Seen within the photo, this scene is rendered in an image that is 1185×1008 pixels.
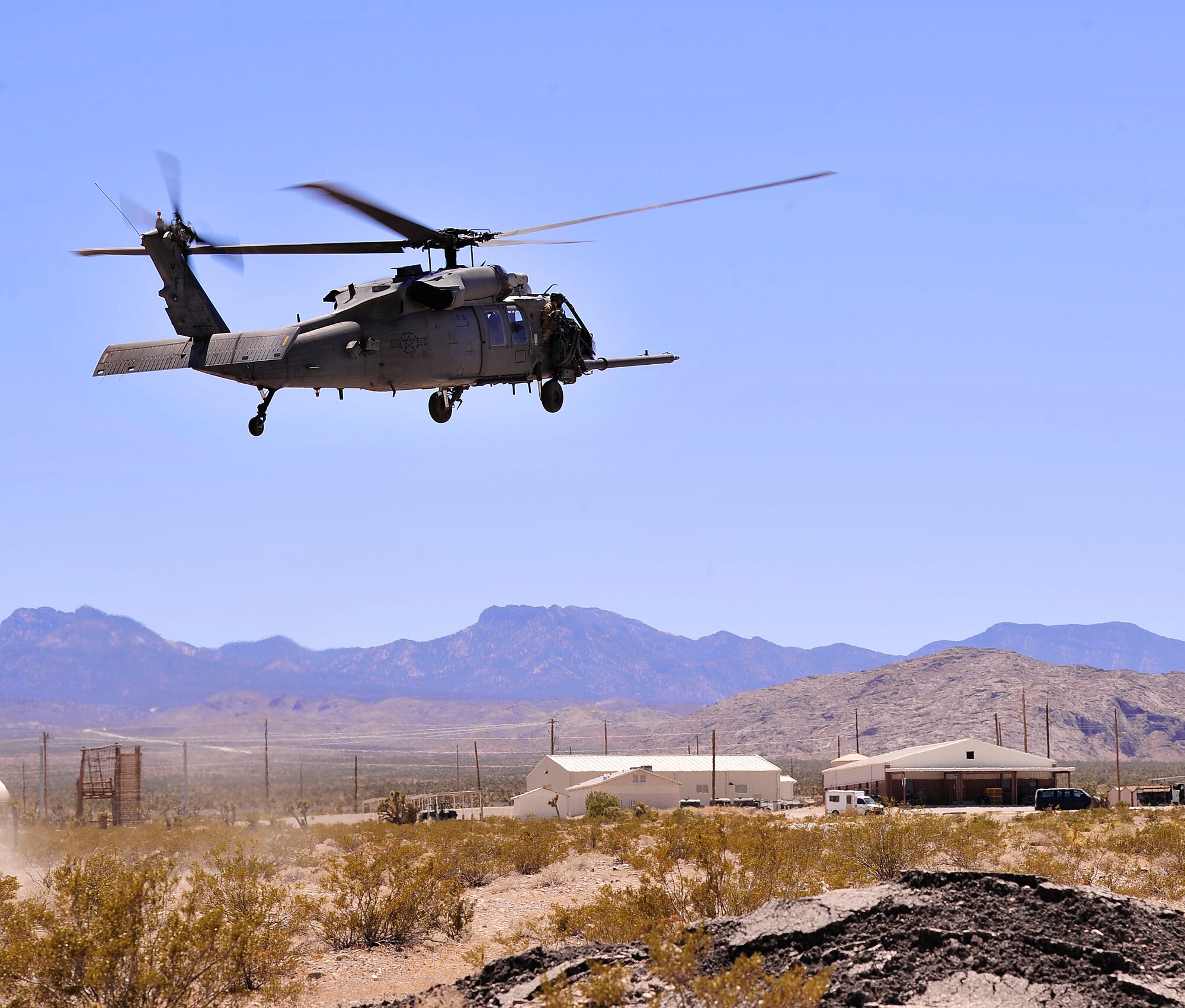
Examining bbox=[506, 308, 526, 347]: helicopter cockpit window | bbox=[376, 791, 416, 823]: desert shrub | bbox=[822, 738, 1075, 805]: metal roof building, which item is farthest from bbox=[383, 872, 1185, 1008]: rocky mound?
bbox=[822, 738, 1075, 805]: metal roof building

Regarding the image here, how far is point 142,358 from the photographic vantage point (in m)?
20.5

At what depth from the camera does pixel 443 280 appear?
2295cm

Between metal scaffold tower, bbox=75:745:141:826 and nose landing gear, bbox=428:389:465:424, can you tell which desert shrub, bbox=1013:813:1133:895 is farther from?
metal scaffold tower, bbox=75:745:141:826

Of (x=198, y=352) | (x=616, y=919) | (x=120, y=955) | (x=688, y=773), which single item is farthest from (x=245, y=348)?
(x=688, y=773)

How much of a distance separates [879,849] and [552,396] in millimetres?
10952

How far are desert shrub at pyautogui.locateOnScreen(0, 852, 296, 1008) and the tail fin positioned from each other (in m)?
10.9

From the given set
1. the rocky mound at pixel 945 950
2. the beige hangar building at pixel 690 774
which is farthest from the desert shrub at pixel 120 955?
the beige hangar building at pixel 690 774

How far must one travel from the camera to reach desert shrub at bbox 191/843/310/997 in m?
12.7

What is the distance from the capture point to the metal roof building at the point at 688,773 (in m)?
74.7

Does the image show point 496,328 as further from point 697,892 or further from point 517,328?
point 697,892

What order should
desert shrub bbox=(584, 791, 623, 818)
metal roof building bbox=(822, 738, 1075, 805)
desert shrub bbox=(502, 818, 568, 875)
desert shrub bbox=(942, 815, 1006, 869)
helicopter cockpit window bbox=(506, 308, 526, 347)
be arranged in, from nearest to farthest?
1. desert shrub bbox=(942, 815, 1006, 869)
2. helicopter cockpit window bbox=(506, 308, 526, 347)
3. desert shrub bbox=(502, 818, 568, 875)
4. desert shrub bbox=(584, 791, 623, 818)
5. metal roof building bbox=(822, 738, 1075, 805)

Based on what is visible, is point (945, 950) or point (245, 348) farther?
point (245, 348)

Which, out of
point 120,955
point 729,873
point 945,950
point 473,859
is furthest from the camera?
point 473,859

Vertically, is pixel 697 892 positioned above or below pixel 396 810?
above
